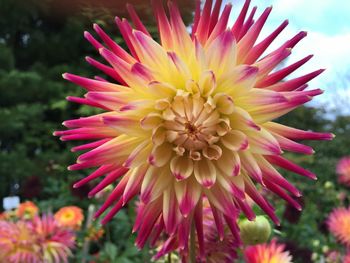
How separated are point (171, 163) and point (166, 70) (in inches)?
3.7

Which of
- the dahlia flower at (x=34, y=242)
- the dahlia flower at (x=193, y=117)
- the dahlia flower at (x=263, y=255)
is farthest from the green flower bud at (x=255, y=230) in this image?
the dahlia flower at (x=34, y=242)

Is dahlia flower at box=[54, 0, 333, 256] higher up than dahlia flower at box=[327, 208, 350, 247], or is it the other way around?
dahlia flower at box=[54, 0, 333, 256]

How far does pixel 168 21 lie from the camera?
23.1 inches

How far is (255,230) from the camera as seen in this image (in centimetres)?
84

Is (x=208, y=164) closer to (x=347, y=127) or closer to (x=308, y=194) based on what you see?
(x=308, y=194)

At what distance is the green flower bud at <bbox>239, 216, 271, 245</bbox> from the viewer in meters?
0.84

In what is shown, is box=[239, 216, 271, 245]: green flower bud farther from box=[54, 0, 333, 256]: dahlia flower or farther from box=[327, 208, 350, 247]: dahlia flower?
box=[327, 208, 350, 247]: dahlia flower

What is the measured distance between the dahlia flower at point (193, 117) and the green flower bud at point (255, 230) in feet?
0.85

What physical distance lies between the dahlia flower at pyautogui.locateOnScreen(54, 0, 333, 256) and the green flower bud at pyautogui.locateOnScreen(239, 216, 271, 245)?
26 centimetres

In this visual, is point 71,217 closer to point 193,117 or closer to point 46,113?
point 193,117

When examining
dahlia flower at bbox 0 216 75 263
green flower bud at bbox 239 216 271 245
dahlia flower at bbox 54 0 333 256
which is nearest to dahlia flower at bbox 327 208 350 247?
dahlia flower at bbox 0 216 75 263

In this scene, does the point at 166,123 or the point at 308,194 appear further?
the point at 308,194

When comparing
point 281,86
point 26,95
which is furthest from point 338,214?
point 26,95

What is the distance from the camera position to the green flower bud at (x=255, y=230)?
838 millimetres
